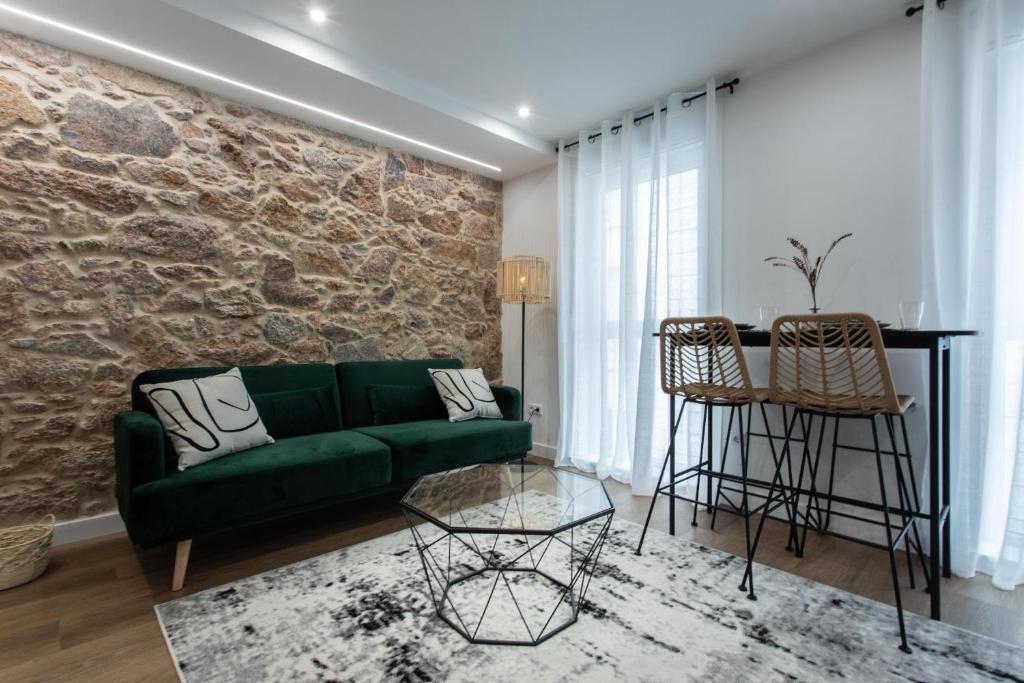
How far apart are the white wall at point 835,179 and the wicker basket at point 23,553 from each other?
353 cm

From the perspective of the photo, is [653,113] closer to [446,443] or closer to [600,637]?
[446,443]

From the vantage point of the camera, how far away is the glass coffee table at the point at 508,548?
1.67 meters

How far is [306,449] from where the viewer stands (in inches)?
96.6

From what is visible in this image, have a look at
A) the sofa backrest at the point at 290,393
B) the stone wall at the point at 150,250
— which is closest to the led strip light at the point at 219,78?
the stone wall at the point at 150,250

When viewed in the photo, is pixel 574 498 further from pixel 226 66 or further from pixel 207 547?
pixel 226 66

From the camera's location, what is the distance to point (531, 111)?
11.3 ft

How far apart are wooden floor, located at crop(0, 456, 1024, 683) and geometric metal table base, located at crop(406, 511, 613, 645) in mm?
591

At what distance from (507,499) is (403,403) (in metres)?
1.52

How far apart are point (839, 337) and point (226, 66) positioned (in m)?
3.26

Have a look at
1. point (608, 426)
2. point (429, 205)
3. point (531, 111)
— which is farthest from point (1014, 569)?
point (429, 205)

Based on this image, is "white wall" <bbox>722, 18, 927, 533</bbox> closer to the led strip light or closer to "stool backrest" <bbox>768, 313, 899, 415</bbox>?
"stool backrest" <bbox>768, 313, 899, 415</bbox>

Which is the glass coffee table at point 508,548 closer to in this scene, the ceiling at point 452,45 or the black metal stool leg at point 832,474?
the black metal stool leg at point 832,474

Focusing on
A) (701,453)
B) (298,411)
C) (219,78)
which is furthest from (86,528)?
(701,453)

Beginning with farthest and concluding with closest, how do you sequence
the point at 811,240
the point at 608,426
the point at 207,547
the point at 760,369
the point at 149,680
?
the point at 608,426 → the point at 760,369 → the point at 811,240 → the point at 207,547 → the point at 149,680
